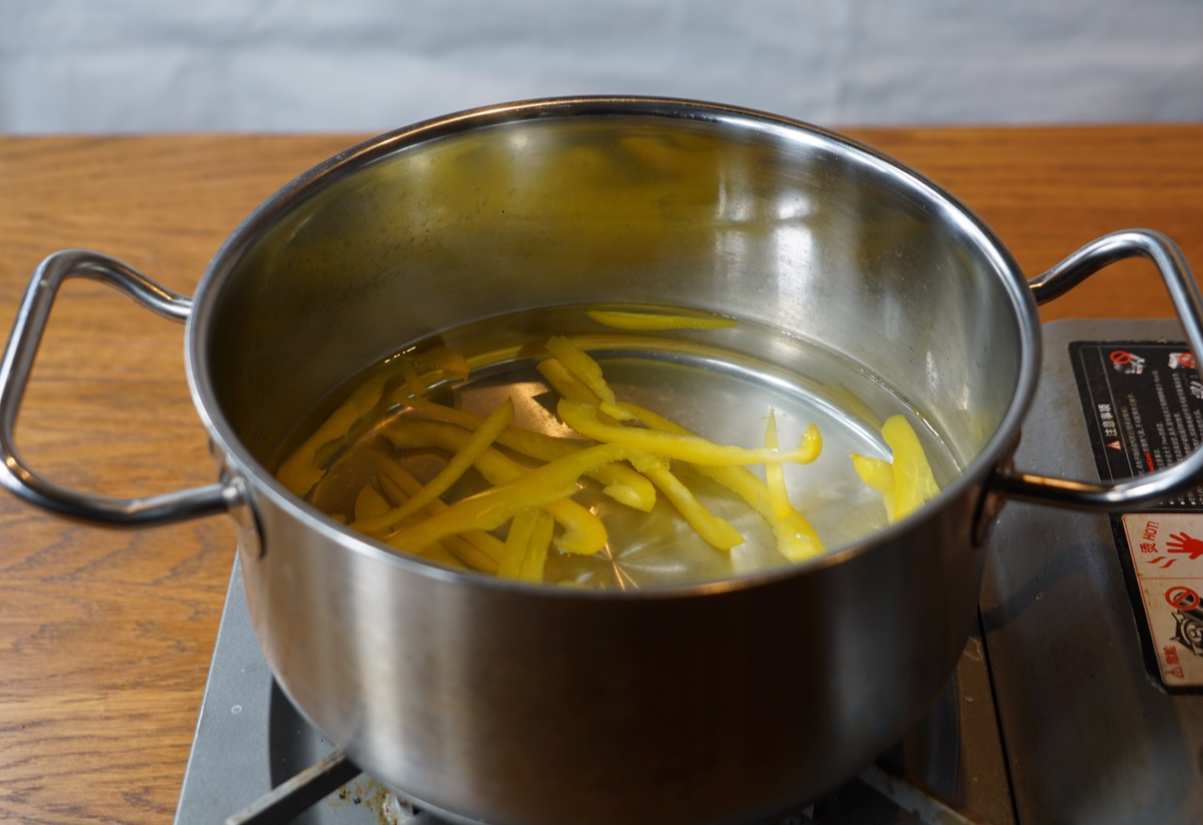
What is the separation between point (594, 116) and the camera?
0.65 meters

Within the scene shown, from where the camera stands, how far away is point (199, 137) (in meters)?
0.94

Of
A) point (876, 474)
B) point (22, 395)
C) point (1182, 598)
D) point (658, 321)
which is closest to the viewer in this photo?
point (22, 395)

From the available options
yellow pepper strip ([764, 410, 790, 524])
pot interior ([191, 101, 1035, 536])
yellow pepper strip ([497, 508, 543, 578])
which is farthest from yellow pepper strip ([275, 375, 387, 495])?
yellow pepper strip ([764, 410, 790, 524])

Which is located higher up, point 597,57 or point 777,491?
point 597,57

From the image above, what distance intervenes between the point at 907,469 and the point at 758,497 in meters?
0.08

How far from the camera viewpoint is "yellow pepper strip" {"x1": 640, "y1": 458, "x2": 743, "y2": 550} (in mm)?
622

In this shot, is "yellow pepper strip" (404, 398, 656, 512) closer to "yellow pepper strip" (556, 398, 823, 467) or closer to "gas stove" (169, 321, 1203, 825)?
"yellow pepper strip" (556, 398, 823, 467)

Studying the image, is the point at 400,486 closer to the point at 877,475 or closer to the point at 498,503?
the point at 498,503

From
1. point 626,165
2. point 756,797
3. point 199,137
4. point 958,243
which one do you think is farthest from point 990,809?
point 199,137

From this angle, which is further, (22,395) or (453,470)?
(453,470)

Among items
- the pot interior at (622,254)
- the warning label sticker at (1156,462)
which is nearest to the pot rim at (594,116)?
the pot interior at (622,254)

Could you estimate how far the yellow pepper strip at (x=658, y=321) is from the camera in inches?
30.0

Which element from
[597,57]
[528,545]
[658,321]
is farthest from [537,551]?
[597,57]

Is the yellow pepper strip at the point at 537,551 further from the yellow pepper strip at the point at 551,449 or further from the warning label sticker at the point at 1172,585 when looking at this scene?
the warning label sticker at the point at 1172,585
